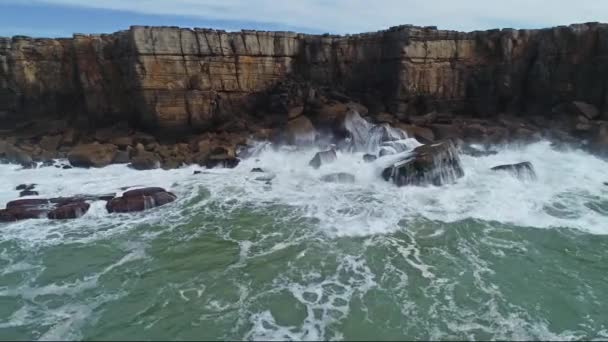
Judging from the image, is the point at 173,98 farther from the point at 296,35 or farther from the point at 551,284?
the point at 551,284

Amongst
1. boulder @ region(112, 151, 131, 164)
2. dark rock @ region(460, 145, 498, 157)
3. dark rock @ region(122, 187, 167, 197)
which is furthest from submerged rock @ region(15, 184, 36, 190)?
dark rock @ region(460, 145, 498, 157)

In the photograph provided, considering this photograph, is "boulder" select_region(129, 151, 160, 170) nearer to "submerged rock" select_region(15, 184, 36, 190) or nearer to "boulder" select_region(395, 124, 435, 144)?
"submerged rock" select_region(15, 184, 36, 190)

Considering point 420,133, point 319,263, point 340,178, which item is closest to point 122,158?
point 340,178

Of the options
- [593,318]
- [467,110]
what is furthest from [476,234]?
[467,110]

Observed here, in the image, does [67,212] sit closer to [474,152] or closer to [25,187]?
[25,187]

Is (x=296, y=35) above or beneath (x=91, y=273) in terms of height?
above

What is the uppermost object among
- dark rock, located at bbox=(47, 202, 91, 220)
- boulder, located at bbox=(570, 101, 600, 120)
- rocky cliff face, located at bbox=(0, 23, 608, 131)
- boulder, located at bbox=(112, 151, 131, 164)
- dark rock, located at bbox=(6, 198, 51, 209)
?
rocky cliff face, located at bbox=(0, 23, 608, 131)
